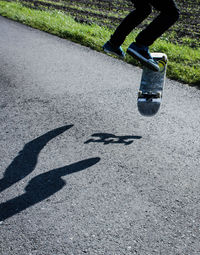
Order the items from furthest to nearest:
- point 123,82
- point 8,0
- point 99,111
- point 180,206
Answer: point 8,0 → point 123,82 → point 99,111 → point 180,206

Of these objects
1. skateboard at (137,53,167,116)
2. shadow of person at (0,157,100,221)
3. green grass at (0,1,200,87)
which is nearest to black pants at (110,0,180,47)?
skateboard at (137,53,167,116)

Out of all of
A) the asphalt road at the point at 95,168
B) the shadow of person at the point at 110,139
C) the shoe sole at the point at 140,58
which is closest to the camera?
the asphalt road at the point at 95,168

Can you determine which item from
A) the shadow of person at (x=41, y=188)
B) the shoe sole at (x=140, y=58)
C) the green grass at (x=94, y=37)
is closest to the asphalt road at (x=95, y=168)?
the shadow of person at (x=41, y=188)

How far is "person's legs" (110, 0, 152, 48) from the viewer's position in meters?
3.54

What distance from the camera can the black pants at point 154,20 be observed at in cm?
341

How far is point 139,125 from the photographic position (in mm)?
4449

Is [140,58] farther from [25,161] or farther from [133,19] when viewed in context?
[25,161]

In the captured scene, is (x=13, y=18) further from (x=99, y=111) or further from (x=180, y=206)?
(x=180, y=206)

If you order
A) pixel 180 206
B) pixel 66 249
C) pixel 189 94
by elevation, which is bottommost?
pixel 66 249

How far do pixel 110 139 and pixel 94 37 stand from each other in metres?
5.65

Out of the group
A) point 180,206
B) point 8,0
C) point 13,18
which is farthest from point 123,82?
point 8,0

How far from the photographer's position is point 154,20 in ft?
11.8

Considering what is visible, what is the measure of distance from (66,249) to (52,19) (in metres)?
10.1

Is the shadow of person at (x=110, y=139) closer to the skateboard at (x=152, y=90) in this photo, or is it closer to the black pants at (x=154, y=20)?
the skateboard at (x=152, y=90)
